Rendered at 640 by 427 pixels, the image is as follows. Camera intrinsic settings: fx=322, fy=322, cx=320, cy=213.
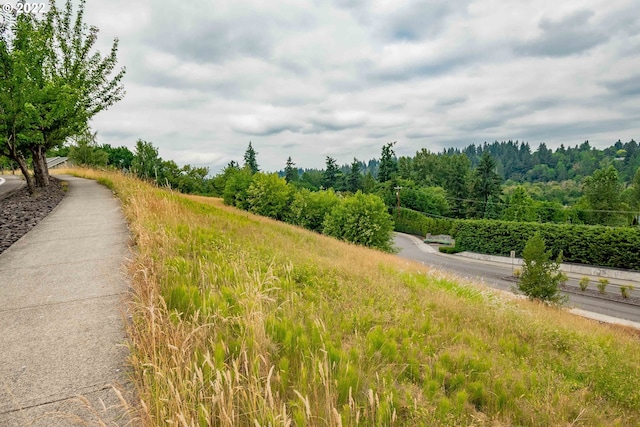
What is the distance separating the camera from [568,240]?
3178 centimetres

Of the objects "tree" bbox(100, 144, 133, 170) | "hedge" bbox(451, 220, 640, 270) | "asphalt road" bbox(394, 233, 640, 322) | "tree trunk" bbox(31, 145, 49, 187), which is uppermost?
"tree" bbox(100, 144, 133, 170)

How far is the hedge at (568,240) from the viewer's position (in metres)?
28.2

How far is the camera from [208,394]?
239 cm

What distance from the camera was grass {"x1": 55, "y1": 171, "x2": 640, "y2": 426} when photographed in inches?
89.7

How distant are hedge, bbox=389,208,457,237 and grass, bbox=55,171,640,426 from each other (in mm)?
50188

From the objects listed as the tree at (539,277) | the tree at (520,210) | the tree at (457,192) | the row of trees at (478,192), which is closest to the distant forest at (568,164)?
the row of trees at (478,192)

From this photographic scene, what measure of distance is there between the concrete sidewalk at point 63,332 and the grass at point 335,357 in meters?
0.33

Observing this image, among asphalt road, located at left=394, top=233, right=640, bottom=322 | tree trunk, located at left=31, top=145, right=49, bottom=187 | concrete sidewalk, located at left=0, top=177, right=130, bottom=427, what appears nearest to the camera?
concrete sidewalk, located at left=0, top=177, right=130, bottom=427

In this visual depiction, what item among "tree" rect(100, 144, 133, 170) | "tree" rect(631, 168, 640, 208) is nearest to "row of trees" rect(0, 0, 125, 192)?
"tree" rect(100, 144, 133, 170)

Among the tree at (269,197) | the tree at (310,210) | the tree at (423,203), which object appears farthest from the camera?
the tree at (423,203)

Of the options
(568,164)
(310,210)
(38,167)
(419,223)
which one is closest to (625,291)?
(310,210)

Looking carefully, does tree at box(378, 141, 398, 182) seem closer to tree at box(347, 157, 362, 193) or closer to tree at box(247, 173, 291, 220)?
tree at box(347, 157, 362, 193)

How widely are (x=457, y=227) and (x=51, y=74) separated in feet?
139

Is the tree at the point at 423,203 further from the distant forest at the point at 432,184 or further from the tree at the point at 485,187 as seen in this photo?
the tree at the point at 485,187
